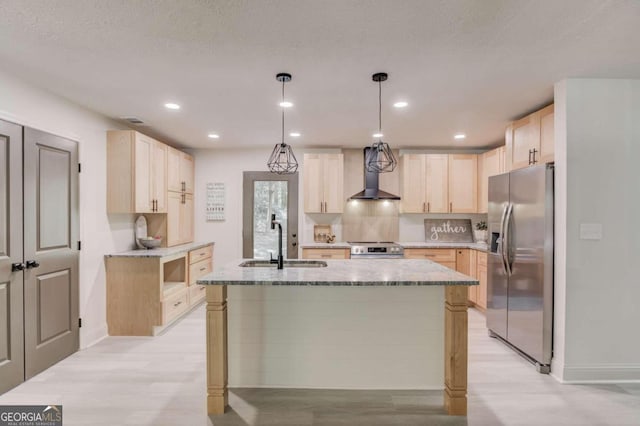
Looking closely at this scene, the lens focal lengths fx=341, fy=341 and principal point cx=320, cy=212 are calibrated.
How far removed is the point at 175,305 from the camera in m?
4.22

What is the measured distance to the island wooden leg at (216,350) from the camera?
2344 millimetres

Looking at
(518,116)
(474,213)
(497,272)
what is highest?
(518,116)

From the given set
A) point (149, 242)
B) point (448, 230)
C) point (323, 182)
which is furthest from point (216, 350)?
point (448, 230)

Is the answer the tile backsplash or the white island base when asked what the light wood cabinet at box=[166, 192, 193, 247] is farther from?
the white island base

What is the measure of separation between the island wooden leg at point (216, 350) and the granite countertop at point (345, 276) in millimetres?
143

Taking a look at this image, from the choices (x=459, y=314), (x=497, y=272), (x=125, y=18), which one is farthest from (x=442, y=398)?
(x=125, y=18)

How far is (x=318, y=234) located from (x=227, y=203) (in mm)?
1591

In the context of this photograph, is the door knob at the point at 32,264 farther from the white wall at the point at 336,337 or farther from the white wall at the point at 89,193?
the white wall at the point at 336,337

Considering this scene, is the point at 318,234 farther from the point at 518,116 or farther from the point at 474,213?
the point at 518,116

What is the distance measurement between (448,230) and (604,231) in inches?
112

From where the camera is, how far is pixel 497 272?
3617mm

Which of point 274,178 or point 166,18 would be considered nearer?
point 166,18

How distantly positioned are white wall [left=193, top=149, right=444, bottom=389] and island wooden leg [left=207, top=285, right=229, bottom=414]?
0.28 m

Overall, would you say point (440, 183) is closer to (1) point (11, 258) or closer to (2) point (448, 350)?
(2) point (448, 350)
